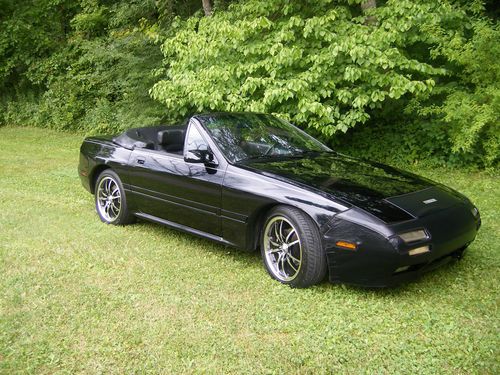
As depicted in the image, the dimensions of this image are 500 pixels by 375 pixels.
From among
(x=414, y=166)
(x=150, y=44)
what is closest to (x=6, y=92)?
(x=150, y=44)

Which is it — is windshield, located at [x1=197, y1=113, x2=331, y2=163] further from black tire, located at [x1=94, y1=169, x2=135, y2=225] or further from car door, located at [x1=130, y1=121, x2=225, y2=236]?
black tire, located at [x1=94, y1=169, x2=135, y2=225]

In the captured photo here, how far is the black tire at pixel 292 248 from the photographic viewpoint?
3.75 meters

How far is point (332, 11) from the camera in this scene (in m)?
7.50

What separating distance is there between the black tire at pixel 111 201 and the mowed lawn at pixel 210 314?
316mm

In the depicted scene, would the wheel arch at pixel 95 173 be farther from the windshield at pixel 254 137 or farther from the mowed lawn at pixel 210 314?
the windshield at pixel 254 137

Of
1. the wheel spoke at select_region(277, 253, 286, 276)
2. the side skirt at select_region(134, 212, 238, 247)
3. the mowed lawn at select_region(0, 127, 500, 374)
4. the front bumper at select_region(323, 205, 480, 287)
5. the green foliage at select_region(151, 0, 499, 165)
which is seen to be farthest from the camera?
the green foliage at select_region(151, 0, 499, 165)

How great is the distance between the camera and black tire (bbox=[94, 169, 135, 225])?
5.63 meters

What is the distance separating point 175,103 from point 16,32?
39.2 feet

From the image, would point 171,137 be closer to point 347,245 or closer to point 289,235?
point 289,235

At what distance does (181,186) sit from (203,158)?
432mm

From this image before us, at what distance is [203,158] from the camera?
4535mm

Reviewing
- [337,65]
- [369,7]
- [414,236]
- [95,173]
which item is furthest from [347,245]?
[369,7]

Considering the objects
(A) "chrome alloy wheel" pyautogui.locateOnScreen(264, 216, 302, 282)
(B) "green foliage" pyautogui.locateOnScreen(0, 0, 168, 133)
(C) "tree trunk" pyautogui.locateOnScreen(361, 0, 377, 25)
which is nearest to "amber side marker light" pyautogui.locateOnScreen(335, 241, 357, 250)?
(A) "chrome alloy wheel" pyautogui.locateOnScreen(264, 216, 302, 282)

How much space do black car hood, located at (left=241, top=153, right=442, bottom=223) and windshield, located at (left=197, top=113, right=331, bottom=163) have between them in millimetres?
172
